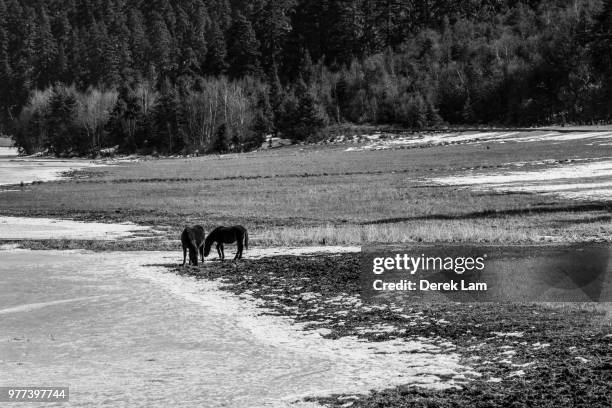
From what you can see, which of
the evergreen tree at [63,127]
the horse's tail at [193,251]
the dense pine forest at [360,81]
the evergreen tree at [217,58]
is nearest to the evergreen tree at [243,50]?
the dense pine forest at [360,81]

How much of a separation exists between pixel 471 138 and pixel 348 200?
56588mm

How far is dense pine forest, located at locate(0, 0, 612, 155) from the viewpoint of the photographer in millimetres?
127062

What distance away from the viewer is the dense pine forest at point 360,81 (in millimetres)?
127062

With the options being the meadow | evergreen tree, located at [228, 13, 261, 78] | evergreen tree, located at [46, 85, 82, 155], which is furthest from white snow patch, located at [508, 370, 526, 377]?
evergreen tree, located at [228, 13, 261, 78]

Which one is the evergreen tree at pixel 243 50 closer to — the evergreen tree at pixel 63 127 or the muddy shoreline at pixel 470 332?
the evergreen tree at pixel 63 127

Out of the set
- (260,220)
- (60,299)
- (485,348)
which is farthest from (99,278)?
(260,220)

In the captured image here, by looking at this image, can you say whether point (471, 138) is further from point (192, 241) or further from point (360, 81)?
point (192, 241)

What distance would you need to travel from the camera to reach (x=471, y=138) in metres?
103

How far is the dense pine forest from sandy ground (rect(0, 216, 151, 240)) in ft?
242

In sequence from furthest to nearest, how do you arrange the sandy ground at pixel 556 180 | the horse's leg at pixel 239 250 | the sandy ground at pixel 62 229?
1. the sandy ground at pixel 556 180
2. the sandy ground at pixel 62 229
3. the horse's leg at pixel 239 250

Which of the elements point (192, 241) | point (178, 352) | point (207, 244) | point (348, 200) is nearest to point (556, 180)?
point (348, 200)

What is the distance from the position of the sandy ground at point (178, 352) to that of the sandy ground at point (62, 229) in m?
13.1

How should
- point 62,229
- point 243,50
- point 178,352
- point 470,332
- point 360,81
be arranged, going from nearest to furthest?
point 178,352 < point 470,332 < point 62,229 < point 360,81 < point 243,50

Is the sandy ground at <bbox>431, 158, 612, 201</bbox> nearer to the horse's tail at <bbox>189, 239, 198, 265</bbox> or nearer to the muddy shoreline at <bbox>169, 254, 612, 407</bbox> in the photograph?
the horse's tail at <bbox>189, 239, 198, 265</bbox>
